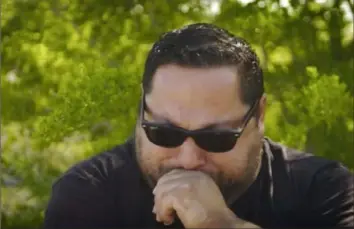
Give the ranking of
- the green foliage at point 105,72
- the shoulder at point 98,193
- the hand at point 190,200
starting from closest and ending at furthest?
the hand at point 190,200 < the shoulder at point 98,193 < the green foliage at point 105,72

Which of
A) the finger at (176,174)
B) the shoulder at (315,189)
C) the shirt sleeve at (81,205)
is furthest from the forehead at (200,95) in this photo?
the shirt sleeve at (81,205)

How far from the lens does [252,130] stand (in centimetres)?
259

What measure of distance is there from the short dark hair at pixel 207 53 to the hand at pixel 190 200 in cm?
40

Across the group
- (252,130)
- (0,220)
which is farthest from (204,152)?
(0,220)

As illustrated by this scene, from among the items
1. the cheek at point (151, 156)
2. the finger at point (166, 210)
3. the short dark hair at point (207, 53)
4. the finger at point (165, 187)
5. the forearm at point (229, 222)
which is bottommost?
the forearm at point (229, 222)

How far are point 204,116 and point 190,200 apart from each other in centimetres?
36

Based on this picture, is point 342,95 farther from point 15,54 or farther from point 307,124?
point 15,54

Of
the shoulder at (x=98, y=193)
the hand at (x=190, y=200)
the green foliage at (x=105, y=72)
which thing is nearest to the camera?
the hand at (x=190, y=200)

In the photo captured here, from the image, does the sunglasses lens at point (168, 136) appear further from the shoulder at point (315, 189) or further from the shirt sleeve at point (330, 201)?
the shirt sleeve at point (330, 201)

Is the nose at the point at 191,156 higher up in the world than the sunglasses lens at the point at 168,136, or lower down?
lower down

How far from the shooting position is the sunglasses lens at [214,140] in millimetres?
2502

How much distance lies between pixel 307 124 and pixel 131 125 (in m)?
0.88

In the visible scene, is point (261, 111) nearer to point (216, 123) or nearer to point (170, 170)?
point (216, 123)

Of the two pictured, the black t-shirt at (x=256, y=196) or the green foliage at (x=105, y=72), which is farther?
the green foliage at (x=105, y=72)
